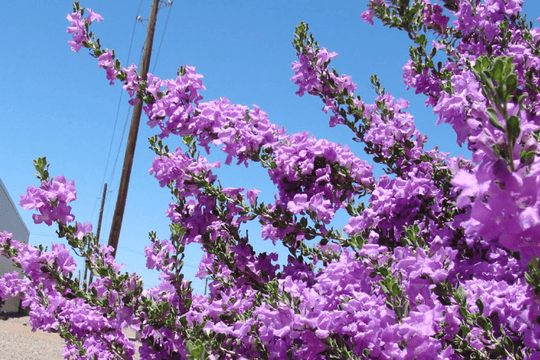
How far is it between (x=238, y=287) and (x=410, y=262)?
5.50ft

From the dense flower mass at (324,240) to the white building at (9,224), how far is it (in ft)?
58.0

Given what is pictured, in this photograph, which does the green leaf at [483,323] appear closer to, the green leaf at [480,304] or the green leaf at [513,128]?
the green leaf at [480,304]

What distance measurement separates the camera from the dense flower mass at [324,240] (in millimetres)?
1905

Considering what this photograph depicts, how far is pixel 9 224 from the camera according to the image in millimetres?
20688

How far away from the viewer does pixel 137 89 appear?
3484mm

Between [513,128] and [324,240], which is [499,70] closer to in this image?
[513,128]

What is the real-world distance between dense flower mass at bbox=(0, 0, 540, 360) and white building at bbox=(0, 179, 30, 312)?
695 inches

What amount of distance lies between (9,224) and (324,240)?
21880mm

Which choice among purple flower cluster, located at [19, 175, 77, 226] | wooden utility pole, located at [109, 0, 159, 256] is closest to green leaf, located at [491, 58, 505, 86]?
purple flower cluster, located at [19, 175, 77, 226]

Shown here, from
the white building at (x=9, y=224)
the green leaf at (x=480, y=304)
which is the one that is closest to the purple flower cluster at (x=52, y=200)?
the green leaf at (x=480, y=304)

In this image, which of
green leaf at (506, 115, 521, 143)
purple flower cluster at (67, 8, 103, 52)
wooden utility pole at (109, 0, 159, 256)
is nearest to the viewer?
green leaf at (506, 115, 521, 143)

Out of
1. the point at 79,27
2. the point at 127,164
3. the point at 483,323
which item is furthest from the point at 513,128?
the point at 127,164

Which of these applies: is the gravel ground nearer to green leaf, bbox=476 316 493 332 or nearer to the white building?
the white building

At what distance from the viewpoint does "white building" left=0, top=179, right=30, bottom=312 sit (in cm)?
1936
